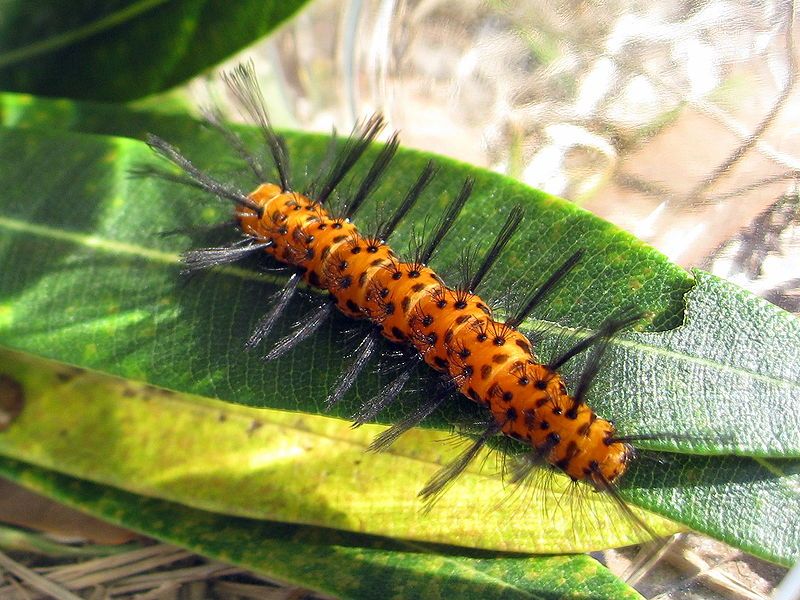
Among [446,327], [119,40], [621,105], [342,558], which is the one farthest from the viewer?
[621,105]

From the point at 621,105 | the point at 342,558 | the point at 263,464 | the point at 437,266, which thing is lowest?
the point at 342,558

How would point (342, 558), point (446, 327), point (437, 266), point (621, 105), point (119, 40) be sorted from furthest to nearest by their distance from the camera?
point (621, 105)
point (119, 40)
point (437, 266)
point (342, 558)
point (446, 327)

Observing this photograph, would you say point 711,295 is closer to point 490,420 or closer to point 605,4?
point 490,420

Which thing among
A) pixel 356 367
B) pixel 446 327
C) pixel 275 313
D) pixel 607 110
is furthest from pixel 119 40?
pixel 607 110

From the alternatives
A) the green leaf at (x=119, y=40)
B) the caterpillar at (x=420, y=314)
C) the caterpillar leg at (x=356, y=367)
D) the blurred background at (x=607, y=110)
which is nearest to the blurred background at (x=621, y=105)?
the blurred background at (x=607, y=110)

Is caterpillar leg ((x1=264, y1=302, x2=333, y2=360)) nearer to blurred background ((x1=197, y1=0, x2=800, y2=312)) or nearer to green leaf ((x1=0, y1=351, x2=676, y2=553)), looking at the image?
green leaf ((x1=0, y1=351, x2=676, y2=553))

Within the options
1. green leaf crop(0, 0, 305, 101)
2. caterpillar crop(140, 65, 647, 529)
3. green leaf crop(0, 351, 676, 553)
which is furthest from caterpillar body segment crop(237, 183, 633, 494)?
green leaf crop(0, 0, 305, 101)

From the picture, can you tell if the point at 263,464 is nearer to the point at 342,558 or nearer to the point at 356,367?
the point at 342,558

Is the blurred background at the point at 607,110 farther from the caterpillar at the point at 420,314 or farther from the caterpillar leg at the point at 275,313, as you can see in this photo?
the caterpillar leg at the point at 275,313
